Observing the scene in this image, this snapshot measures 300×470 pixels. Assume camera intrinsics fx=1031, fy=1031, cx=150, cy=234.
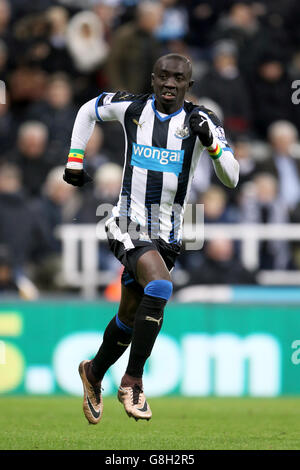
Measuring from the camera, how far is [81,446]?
6617mm

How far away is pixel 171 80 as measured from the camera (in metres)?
6.57

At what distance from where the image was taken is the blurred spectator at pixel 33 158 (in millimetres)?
12188

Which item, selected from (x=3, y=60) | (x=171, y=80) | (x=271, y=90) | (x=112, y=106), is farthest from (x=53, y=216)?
(x=171, y=80)

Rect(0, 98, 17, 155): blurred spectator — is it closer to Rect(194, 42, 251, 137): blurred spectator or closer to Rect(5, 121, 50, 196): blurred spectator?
Rect(5, 121, 50, 196): blurred spectator

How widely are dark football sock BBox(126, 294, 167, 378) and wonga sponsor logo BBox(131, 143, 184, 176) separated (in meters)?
0.89

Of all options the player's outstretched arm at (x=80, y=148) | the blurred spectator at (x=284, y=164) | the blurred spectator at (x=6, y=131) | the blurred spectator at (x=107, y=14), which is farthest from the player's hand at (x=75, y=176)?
the blurred spectator at (x=107, y=14)

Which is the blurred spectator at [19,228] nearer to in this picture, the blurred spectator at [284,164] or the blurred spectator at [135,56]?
the blurred spectator at [135,56]

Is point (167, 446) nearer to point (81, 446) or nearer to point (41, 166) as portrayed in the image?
point (81, 446)

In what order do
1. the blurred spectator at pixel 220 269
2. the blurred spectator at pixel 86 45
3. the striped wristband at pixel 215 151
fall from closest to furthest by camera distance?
the striped wristband at pixel 215 151, the blurred spectator at pixel 220 269, the blurred spectator at pixel 86 45

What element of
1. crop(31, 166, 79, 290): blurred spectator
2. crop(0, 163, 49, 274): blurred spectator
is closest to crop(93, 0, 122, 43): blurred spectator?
crop(31, 166, 79, 290): blurred spectator

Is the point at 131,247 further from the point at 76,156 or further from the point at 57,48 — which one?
the point at 57,48

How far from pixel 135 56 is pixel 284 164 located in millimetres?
2252

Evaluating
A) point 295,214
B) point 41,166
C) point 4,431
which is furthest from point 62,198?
point 4,431

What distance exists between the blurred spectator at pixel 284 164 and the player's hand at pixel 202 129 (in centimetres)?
602
